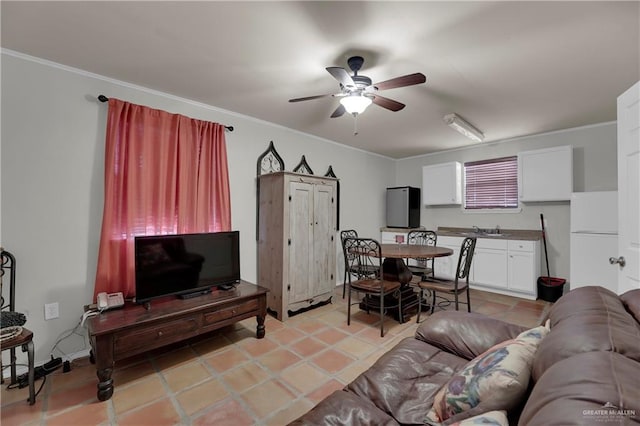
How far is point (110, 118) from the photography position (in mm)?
2459

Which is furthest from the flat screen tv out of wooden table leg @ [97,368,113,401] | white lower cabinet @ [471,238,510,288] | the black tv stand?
white lower cabinet @ [471,238,510,288]

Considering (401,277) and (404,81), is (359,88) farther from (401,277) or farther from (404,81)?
(401,277)

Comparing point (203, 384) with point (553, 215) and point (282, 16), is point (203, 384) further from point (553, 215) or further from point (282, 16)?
point (553, 215)

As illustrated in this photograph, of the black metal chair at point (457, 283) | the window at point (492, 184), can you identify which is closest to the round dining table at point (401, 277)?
the black metal chair at point (457, 283)

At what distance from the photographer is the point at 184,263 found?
101 inches

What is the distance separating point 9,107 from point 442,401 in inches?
134

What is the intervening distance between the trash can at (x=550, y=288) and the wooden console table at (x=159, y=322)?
12.6ft

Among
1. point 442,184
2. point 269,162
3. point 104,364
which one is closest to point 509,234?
point 442,184

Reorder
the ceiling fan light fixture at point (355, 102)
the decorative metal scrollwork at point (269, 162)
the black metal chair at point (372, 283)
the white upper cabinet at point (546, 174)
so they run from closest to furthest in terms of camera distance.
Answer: the ceiling fan light fixture at point (355, 102)
the black metal chair at point (372, 283)
the decorative metal scrollwork at point (269, 162)
the white upper cabinet at point (546, 174)

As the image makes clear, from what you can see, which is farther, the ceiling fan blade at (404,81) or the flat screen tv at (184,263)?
the flat screen tv at (184,263)

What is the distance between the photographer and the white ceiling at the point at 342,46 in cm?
169

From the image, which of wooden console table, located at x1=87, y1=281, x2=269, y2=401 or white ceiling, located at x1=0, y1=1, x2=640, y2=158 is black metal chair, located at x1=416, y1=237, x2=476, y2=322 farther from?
wooden console table, located at x1=87, y1=281, x2=269, y2=401

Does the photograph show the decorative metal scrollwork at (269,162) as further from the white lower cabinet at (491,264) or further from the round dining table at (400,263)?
the white lower cabinet at (491,264)

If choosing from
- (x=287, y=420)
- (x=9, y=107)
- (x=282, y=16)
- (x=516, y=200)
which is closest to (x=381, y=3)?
(x=282, y=16)
